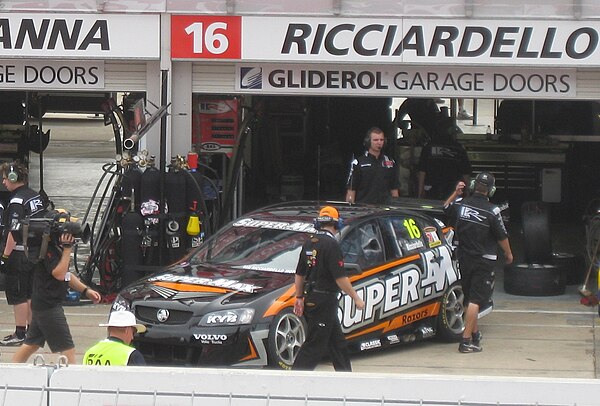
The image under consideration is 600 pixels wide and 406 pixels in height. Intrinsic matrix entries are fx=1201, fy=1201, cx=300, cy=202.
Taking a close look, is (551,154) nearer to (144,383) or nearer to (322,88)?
(322,88)

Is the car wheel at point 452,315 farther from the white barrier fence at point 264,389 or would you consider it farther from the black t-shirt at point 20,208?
the white barrier fence at point 264,389

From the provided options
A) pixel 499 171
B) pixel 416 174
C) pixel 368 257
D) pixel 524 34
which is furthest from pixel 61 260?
pixel 499 171

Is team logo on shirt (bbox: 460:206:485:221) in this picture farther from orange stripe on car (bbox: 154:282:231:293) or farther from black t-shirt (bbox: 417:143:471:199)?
black t-shirt (bbox: 417:143:471:199)

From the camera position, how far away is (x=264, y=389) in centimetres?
544

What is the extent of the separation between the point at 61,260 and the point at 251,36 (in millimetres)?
5702

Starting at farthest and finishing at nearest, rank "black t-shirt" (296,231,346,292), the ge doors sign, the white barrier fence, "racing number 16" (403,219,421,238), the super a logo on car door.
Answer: the ge doors sign → "racing number 16" (403,219,421,238) → the super a logo on car door → "black t-shirt" (296,231,346,292) → the white barrier fence

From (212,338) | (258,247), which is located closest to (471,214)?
(258,247)

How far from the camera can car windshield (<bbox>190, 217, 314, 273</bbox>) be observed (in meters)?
10.9

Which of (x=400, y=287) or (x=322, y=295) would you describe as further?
(x=400, y=287)

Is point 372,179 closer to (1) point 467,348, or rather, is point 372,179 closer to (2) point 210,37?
(2) point 210,37

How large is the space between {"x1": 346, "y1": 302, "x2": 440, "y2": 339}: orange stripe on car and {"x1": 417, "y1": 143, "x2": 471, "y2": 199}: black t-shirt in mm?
6525

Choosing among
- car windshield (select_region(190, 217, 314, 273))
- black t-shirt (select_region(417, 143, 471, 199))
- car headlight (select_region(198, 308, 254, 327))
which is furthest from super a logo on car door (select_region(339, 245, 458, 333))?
black t-shirt (select_region(417, 143, 471, 199))

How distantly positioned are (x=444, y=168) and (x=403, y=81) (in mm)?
4373

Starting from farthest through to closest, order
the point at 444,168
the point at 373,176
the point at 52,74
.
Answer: the point at 444,168
the point at 52,74
the point at 373,176
